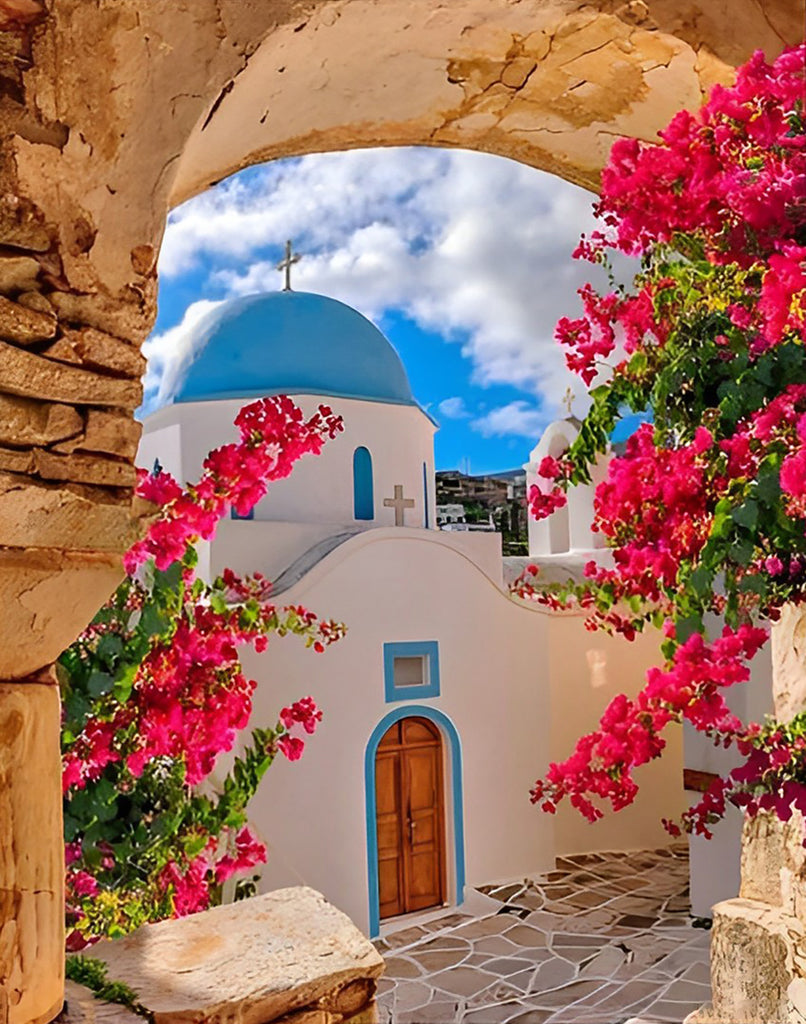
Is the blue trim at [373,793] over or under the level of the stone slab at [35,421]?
under

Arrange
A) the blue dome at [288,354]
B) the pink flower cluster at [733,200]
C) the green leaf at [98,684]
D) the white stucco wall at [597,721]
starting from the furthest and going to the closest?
1. the blue dome at [288,354]
2. the white stucco wall at [597,721]
3. the green leaf at [98,684]
4. the pink flower cluster at [733,200]

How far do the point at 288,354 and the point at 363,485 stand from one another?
153 centimetres

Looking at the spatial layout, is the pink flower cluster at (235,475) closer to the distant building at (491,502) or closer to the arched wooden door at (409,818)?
the arched wooden door at (409,818)

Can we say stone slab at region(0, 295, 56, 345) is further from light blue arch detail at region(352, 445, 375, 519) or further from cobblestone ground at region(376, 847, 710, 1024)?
light blue arch detail at region(352, 445, 375, 519)

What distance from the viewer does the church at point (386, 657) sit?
6938 millimetres

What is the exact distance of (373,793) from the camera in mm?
7176

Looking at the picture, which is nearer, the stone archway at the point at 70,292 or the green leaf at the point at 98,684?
the stone archway at the point at 70,292

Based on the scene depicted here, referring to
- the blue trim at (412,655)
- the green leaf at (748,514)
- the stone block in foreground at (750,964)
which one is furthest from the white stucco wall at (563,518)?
the green leaf at (748,514)

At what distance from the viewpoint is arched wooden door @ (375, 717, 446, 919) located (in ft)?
24.1

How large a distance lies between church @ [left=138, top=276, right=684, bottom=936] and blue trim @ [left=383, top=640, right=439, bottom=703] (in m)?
0.02

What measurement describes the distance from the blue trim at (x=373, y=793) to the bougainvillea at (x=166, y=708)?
13.6 feet

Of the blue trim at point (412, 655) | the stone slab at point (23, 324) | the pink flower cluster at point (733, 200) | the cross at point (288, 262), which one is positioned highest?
the cross at point (288, 262)

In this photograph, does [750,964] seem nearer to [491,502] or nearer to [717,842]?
[717,842]

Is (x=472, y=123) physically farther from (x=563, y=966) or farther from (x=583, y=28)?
(x=563, y=966)
